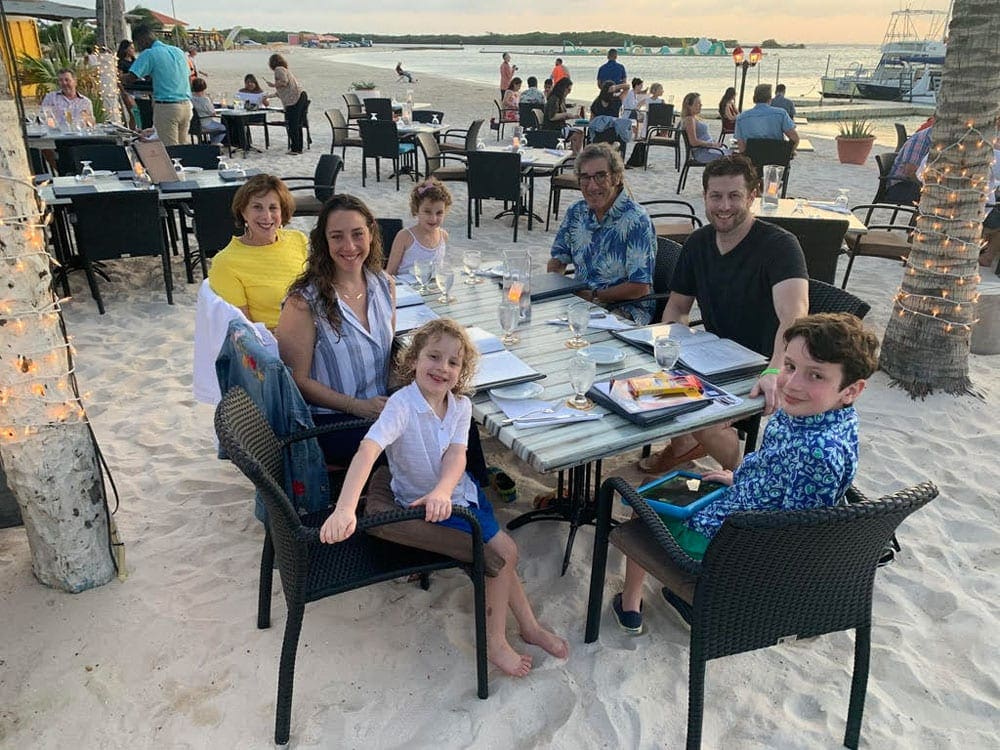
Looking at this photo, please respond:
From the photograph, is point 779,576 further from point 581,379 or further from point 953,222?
point 953,222

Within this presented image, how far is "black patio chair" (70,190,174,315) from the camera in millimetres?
4707

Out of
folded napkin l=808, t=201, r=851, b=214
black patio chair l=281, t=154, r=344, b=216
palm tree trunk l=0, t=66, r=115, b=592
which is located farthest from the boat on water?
palm tree trunk l=0, t=66, r=115, b=592

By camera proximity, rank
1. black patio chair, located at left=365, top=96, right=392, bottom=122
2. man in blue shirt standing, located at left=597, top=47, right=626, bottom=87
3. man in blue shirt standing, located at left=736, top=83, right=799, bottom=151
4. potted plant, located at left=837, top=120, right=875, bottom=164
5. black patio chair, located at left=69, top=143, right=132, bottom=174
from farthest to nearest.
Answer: man in blue shirt standing, located at left=597, top=47, right=626, bottom=87 → black patio chair, located at left=365, top=96, right=392, bottom=122 → potted plant, located at left=837, top=120, right=875, bottom=164 → man in blue shirt standing, located at left=736, top=83, right=799, bottom=151 → black patio chair, located at left=69, top=143, right=132, bottom=174

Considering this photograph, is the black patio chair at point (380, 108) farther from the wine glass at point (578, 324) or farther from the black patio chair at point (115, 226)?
the wine glass at point (578, 324)

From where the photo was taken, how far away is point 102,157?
5.97 meters

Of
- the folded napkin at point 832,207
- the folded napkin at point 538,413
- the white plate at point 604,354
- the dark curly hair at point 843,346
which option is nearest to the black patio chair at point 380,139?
the folded napkin at point 832,207

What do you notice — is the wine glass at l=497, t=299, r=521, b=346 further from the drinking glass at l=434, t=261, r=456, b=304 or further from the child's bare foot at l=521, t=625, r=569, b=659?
the child's bare foot at l=521, t=625, r=569, b=659

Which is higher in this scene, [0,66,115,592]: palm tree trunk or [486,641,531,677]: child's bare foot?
[0,66,115,592]: palm tree trunk

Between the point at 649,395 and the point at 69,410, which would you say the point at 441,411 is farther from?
the point at 69,410

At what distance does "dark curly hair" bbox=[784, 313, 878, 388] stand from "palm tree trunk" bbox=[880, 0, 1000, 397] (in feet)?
8.68

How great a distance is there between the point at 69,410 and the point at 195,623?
0.79 meters

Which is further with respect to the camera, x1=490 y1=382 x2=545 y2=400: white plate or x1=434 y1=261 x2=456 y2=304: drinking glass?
x1=434 y1=261 x2=456 y2=304: drinking glass

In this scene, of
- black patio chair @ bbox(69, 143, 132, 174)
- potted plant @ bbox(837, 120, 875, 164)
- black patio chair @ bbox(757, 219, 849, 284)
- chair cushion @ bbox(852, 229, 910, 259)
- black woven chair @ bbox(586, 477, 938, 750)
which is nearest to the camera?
black woven chair @ bbox(586, 477, 938, 750)

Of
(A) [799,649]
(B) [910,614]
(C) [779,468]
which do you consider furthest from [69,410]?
(B) [910,614]
